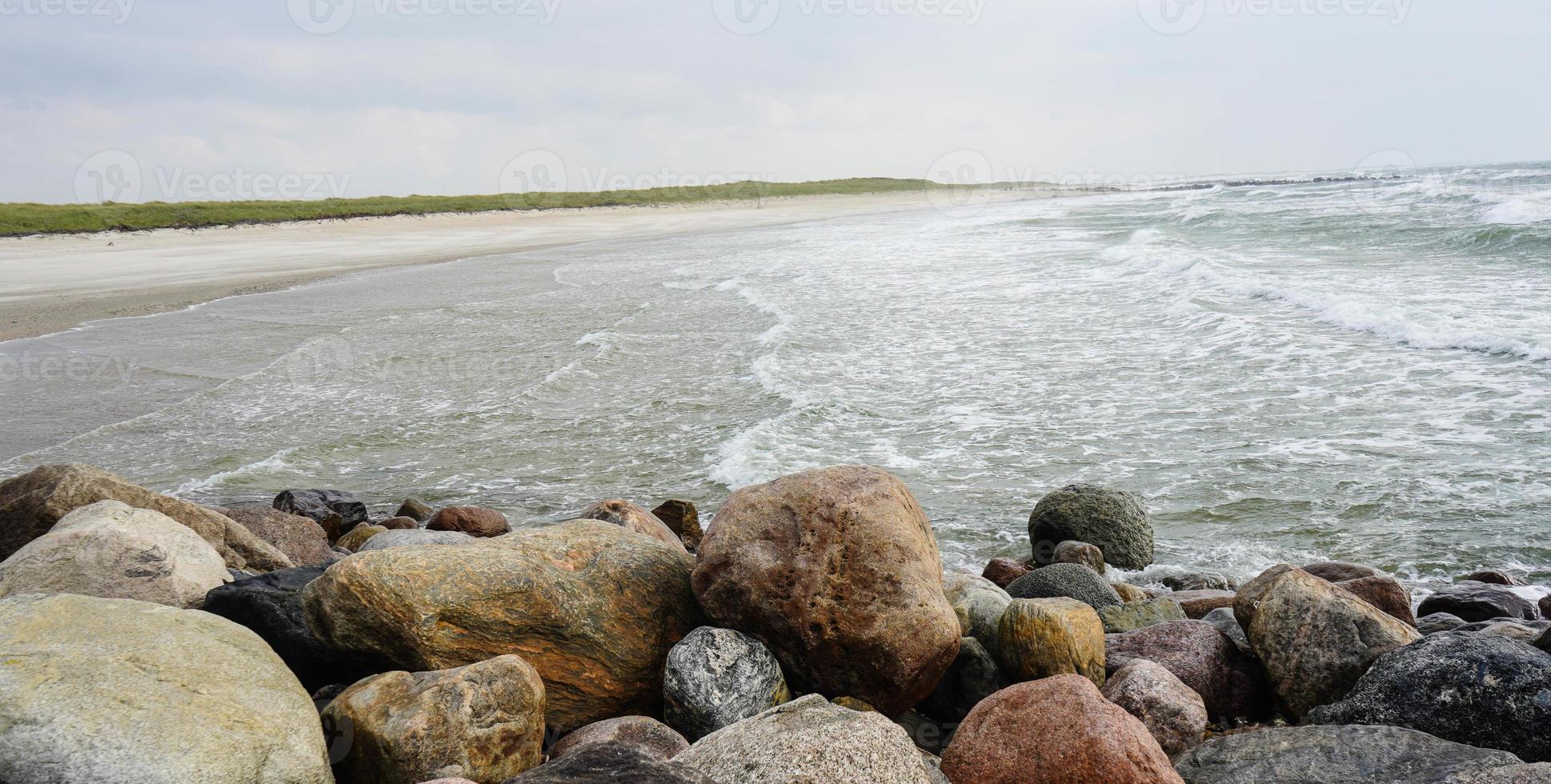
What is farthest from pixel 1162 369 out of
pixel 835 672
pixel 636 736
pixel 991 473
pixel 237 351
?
pixel 237 351

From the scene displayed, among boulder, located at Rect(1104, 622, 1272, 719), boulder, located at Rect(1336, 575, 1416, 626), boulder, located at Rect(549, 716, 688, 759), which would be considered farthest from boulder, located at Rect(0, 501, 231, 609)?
boulder, located at Rect(1336, 575, 1416, 626)

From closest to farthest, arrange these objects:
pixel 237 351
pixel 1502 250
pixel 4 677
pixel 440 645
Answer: pixel 4 677
pixel 440 645
pixel 237 351
pixel 1502 250

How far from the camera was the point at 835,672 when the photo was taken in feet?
13.6

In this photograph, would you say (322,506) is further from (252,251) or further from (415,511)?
(252,251)

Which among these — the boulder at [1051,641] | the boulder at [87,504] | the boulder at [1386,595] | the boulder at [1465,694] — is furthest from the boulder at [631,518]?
the boulder at [1386,595]

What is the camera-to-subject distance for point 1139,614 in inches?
206

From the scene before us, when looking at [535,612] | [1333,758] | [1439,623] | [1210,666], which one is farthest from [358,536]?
[1439,623]

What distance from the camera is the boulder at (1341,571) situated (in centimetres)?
571

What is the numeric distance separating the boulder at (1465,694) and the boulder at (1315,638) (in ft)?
1.13

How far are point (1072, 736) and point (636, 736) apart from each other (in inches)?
63.8

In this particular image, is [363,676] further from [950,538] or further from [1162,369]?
[1162,369]

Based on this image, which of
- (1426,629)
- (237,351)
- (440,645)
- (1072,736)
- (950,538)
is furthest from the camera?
(237,351)

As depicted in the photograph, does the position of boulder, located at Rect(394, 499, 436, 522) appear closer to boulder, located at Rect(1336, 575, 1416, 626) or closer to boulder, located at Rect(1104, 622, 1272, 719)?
boulder, located at Rect(1104, 622, 1272, 719)

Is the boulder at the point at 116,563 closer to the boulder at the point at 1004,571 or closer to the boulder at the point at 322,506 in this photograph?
the boulder at the point at 322,506
